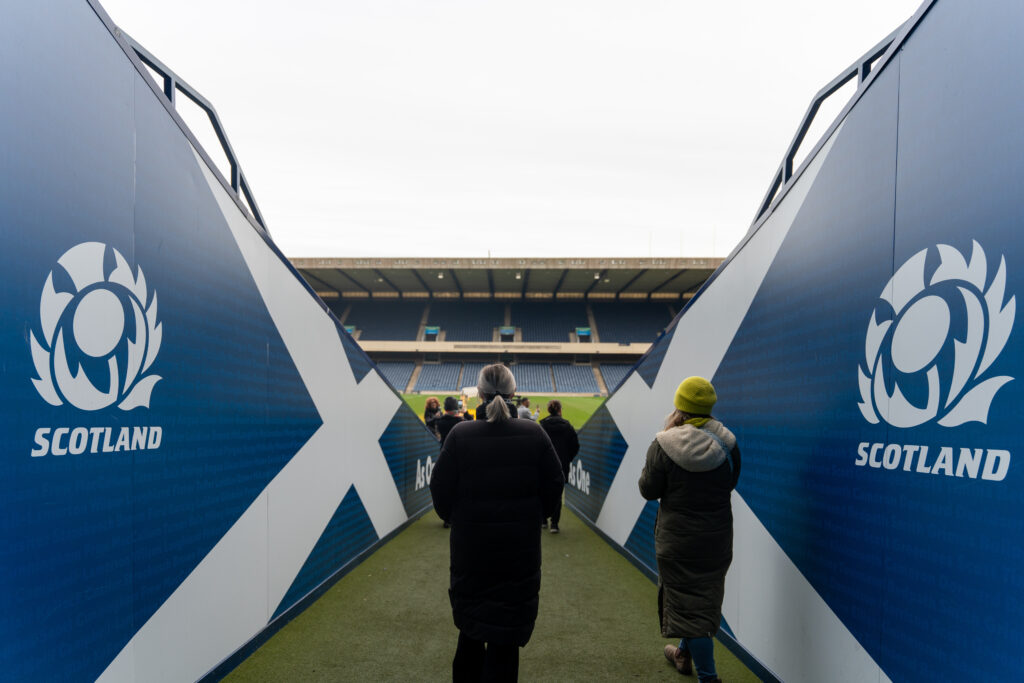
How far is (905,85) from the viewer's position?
6.01 ft

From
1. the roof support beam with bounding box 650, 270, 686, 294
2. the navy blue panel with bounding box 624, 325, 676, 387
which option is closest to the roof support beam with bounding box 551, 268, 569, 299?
the roof support beam with bounding box 650, 270, 686, 294

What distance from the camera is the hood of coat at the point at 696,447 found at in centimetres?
222

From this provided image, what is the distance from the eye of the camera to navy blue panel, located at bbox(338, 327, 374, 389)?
410cm

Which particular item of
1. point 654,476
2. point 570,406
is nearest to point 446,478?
point 654,476

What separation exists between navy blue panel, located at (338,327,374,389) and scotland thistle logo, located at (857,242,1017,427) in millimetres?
3261

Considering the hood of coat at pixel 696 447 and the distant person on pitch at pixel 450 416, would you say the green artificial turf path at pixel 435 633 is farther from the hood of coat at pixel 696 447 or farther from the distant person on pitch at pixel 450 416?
the distant person on pitch at pixel 450 416

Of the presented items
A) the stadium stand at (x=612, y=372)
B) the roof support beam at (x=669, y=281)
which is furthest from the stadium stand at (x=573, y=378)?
the roof support beam at (x=669, y=281)

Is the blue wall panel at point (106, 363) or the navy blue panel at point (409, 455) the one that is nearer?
the blue wall panel at point (106, 363)

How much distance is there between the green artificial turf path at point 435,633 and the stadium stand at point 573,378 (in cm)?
2289

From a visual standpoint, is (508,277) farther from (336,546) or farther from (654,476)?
(654,476)

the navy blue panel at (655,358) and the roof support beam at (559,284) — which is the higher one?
the roof support beam at (559,284)

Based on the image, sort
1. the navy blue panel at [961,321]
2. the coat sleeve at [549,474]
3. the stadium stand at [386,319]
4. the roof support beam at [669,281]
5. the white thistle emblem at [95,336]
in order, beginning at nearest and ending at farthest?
the navy blue panel at [961,321] → the white thistle emblem at [95,336] → the coat sleeve at [549,474] → the roof support beam at [669,281] → the stadium stand at [386,319]

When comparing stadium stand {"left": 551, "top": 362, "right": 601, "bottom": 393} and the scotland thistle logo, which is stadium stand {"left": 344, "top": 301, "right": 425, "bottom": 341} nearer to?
stadium stand {"left": 551, "top": 362, "right": 601, "bottom": 393}

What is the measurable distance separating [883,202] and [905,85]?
37 cm
